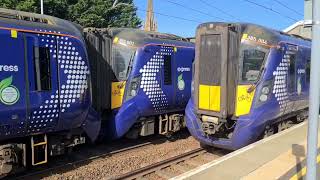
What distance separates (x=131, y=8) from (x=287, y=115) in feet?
94.3

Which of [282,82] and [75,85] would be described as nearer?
[75,85]

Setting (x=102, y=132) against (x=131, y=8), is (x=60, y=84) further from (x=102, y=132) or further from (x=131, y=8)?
(x=131, y=8)

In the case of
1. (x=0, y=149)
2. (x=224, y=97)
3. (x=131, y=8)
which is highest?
(x=131, y=8)

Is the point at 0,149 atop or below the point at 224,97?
below

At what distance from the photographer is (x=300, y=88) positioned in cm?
1109

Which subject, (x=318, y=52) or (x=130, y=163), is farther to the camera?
(x=130, y=163)

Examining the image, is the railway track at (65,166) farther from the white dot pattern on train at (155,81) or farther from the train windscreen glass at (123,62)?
the train windscreen glass at (123,62)

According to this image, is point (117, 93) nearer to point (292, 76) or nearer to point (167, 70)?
point (167, 70)

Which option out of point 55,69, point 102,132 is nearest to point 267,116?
point 102,132

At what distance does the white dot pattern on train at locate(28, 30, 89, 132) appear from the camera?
7.32 meters

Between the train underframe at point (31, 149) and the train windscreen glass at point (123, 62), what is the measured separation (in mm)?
2066

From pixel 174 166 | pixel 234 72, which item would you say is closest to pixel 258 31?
pixel 234 72

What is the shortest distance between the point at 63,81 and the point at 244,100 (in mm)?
3911

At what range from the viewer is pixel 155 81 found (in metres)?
10.6
